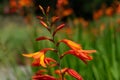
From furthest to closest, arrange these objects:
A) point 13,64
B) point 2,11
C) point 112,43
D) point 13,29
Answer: point 2,11 < point 13,29 < point 112,43 < point 13,64

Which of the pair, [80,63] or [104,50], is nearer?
[80,63]

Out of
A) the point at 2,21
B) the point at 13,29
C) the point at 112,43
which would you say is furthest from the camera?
the point at 2,21

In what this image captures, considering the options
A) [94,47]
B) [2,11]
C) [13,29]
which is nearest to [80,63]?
[94,47]

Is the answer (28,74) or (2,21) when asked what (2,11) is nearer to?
(2,21)

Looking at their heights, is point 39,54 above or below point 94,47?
above

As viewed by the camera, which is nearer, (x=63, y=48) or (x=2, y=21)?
(x=63, y=48)

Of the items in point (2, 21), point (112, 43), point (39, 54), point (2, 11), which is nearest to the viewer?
point (39, 54)

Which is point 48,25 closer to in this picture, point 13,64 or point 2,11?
A: point 13,64

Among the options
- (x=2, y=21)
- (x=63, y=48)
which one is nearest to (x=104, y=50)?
(x=63, y=48)

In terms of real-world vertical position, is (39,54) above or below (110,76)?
above
